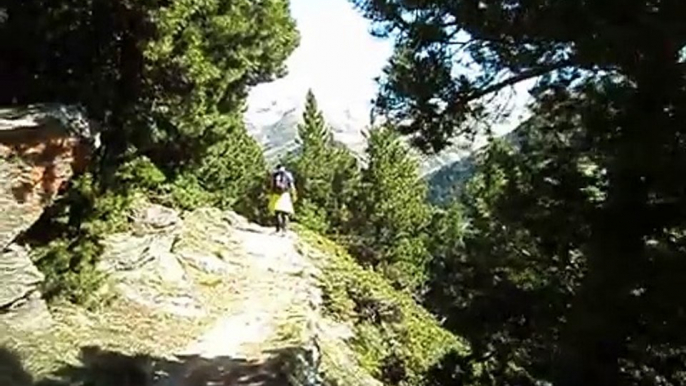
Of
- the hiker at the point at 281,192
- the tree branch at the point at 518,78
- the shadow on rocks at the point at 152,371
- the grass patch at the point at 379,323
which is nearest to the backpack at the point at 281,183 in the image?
the hiker at the point at 281,192

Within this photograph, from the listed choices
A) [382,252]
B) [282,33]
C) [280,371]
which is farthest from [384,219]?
[280,371]

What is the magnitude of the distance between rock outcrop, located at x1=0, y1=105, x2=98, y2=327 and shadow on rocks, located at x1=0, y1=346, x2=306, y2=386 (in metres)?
0.74

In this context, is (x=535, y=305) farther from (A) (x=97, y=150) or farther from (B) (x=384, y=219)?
(B) (x=384, y=219)

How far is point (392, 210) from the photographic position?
146 ft

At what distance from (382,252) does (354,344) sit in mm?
25831

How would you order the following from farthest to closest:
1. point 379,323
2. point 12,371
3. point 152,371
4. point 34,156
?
point 379,323
point 152,371
point 34,156
point 12,371

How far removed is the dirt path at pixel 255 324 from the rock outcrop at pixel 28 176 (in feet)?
5.31

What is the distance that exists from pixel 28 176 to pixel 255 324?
4.35 metres

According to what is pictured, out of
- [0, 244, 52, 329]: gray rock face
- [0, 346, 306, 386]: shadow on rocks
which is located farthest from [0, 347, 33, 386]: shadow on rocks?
Answer: [0, 244, 52, 329]: gray rock face

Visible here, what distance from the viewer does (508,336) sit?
841 centimetres

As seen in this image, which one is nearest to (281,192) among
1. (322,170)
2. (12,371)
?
(12,371)

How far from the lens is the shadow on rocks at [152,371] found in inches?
320

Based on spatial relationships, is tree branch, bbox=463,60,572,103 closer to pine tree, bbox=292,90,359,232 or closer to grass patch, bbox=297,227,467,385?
grass patch, bbox=297,227,467,385

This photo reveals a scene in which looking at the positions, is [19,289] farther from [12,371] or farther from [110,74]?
[110,74]
